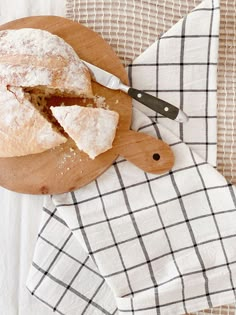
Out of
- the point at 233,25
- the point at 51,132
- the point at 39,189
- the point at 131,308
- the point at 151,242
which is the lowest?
the point at 131,308

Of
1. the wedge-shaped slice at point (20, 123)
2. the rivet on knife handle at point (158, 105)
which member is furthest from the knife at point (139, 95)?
the wedge-shaped slice at point (20, 123)

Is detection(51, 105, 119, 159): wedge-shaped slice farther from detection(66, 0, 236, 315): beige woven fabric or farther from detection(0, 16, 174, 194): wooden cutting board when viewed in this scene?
detection(66, 0, 236, 315): beige woven fabric

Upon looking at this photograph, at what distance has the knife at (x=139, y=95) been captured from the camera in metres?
1.02

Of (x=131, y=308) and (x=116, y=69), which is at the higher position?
(x=116, y=69)

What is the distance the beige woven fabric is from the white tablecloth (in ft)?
0.29

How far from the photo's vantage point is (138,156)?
103 cm

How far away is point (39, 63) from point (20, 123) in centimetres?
12

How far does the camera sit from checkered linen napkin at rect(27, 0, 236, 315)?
1.05 meters

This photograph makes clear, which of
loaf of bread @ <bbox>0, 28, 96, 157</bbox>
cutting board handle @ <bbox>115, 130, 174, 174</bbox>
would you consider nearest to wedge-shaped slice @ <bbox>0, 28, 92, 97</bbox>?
loaf of bread @ <bbox>0, 28, 96, 157</bbox>

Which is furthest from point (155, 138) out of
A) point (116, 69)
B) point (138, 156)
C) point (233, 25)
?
point (233, 25)

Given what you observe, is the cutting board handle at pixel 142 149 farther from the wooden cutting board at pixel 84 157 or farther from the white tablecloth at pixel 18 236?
the white tablecloth at pixel 18 236

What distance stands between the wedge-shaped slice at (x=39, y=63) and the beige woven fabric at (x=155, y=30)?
12cm

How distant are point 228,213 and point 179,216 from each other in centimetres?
10

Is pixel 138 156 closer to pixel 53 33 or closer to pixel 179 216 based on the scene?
pixel 179 216
